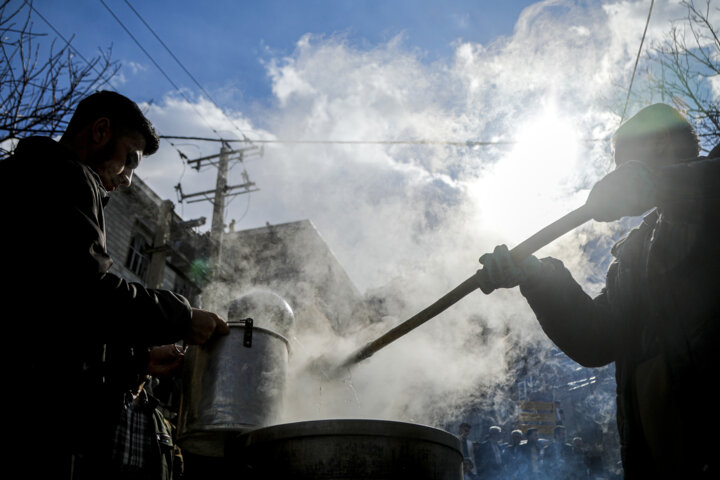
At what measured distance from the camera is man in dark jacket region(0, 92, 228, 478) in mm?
1607

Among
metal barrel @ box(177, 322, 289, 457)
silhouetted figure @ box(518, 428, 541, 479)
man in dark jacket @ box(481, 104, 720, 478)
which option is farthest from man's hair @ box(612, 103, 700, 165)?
silhouetted figure @ box(518, 428, 541, 479)

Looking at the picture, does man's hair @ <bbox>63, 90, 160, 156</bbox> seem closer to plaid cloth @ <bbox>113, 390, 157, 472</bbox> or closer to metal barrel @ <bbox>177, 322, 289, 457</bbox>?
metal barrel @ <bbox>177, 322, 289, 457</bbox>

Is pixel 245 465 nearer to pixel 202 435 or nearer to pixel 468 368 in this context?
pixel 202 435

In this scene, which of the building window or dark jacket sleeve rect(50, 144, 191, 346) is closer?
dark jacket sleeve rect(50, 144, 191, 346)

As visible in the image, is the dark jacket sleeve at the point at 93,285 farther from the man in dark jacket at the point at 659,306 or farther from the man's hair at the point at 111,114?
the man in dark jacket at the point at 659,306

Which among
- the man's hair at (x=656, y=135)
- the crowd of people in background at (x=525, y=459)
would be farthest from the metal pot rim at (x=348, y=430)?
the crowd of people in background at (x=525, y=459)

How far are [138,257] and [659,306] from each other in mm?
15538

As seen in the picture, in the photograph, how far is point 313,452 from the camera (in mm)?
2068

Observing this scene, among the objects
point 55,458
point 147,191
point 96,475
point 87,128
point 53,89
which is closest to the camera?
point 55,458

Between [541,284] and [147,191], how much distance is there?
15026 mm

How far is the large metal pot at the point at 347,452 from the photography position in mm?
2037

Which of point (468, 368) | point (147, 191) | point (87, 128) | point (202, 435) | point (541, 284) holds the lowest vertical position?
point (202, 435)

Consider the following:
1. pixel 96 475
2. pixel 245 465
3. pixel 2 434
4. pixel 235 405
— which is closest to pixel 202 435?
pixel 235 405

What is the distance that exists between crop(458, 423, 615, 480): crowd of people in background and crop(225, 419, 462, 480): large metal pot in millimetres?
7202
